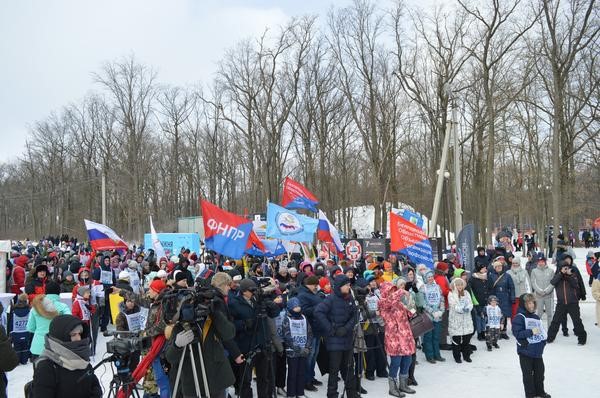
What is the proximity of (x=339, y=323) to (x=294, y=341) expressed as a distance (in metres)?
0.82

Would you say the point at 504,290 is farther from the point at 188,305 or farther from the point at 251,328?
the point at 188,305

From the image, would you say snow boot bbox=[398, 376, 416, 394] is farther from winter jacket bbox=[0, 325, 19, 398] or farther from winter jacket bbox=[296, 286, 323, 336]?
winter jacket bbox=[0, 325, 19, 398]

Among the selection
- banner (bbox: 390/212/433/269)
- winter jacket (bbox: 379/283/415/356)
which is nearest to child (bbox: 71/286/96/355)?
winter jacket (bbox: 379/283/415/356)

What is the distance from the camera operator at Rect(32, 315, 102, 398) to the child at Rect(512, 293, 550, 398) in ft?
19.6

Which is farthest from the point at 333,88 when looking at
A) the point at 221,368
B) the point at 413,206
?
the point at 221,368

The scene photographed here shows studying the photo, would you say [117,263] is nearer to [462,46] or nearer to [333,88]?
[462,46]

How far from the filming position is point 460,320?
10109mm

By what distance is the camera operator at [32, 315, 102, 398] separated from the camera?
3807 millimetres

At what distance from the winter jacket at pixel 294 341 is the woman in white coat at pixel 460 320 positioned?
351 cm

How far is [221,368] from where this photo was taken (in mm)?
5156

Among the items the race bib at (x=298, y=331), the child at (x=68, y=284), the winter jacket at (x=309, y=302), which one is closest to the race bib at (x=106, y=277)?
the child at (x=68, y=284)

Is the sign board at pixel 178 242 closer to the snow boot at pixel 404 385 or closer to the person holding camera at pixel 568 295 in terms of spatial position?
the person holding camera at pixel 568 295

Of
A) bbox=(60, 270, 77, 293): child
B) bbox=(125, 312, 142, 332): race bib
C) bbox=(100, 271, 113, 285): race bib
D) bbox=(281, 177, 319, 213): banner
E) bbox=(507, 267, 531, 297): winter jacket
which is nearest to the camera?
bbox=(125, 312, 142, 332): race bib

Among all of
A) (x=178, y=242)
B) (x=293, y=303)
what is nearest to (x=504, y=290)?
(x=293, y=303)
